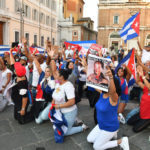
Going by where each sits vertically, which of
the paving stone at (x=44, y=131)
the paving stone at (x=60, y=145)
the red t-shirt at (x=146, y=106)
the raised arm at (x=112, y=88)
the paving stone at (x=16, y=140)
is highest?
the raised arm at (x=112, y=88)

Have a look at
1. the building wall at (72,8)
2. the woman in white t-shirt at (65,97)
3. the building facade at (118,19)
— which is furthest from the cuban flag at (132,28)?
the building wall at (72,8)

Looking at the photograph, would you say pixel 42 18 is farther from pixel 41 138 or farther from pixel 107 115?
pixel 107 115

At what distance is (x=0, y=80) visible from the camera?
18.1 ft

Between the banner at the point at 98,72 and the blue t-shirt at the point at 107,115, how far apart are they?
41cm

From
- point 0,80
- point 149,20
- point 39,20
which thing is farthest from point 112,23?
point 0,80

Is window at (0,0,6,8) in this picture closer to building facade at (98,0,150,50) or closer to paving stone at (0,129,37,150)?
paving stone at (0,129,37,150)

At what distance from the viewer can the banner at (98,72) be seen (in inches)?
105

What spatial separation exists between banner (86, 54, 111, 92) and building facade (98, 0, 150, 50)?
126 feet

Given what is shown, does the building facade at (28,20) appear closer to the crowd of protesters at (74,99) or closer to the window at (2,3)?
the window at (2,3)

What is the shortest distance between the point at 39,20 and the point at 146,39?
24.8 metres

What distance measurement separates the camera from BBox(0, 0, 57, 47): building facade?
21.6 m

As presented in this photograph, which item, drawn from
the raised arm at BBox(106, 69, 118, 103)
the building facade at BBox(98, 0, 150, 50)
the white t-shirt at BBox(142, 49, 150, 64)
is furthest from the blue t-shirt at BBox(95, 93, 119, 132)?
the building facade at BBox(98, 0, 150, 50)

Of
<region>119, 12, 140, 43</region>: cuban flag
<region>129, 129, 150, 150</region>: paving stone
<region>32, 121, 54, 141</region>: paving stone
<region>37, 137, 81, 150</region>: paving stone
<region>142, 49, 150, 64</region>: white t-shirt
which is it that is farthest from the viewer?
<region>119, 12, 140, 43</region>: cuban flag

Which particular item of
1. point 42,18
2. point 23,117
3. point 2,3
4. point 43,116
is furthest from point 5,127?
point 42,18
